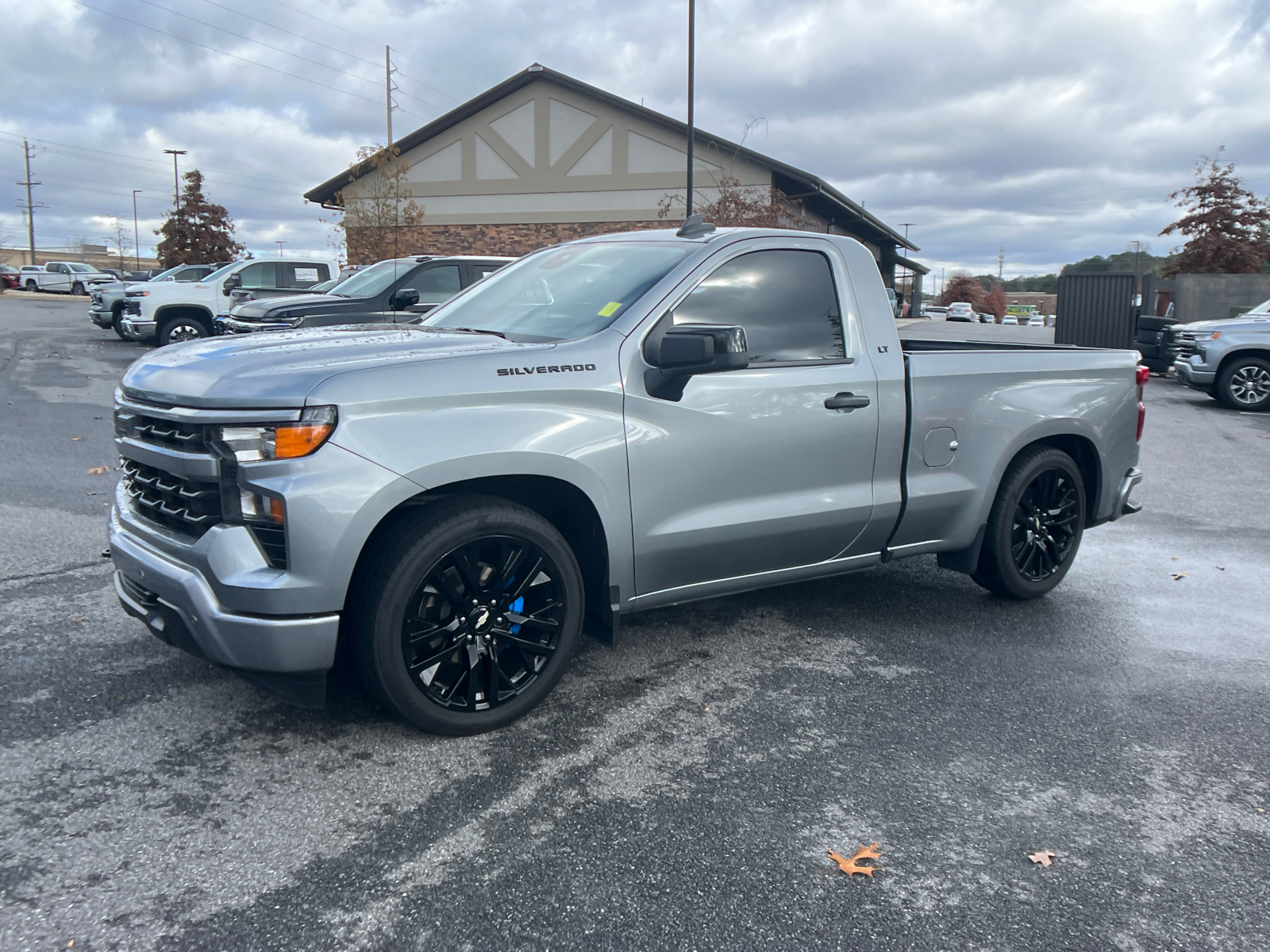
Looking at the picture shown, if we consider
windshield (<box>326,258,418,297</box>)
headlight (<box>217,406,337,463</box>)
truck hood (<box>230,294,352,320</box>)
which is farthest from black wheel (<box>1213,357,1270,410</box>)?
headlight (<box>217,406,337,463</box>)

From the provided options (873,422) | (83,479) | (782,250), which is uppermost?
(782,250)

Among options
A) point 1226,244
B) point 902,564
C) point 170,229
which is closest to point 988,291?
point 1226,244

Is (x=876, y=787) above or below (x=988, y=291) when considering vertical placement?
below

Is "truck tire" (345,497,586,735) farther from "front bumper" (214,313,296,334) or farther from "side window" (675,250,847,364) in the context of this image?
"front bumper" (214,313,296,334)

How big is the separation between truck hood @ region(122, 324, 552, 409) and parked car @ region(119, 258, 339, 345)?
15781mm

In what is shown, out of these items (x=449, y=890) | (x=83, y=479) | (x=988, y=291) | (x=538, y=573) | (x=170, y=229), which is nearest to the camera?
(x=449, y=890)

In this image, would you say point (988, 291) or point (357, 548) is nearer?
point (357, 548)

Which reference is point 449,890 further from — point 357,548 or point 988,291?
point 988,291

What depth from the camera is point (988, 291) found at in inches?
4715

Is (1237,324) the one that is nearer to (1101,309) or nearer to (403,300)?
(1101,309)

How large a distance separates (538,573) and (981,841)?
67.7 inches

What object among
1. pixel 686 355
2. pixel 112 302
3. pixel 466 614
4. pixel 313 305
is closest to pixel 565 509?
pixel 466 614

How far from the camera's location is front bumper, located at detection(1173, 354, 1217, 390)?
15.6 meters

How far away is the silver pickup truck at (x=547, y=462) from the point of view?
3225 millimetres
